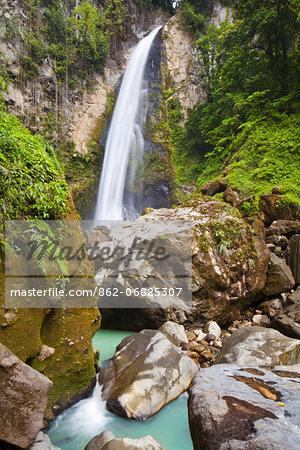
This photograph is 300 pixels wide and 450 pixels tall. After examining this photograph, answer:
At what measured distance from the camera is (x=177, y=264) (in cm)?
530

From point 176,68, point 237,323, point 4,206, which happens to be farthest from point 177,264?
point 176,68

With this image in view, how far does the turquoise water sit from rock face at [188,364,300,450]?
1232mm

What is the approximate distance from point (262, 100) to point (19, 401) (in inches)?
512

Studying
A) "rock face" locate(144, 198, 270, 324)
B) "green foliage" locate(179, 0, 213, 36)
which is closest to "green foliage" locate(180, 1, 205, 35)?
"green foliage" locate(179, 0, 213, 36)

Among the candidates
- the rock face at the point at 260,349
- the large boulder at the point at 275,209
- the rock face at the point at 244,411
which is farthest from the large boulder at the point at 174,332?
the large boulder at the point at 275,209

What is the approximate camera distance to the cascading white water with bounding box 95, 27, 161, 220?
634 inches

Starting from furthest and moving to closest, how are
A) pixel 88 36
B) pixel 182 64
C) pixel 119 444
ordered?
pixel 182 64
pixel 88 36
pixel 119 444

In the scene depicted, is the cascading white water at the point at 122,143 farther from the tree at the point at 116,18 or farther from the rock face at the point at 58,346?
the rock face at the point at 58,346

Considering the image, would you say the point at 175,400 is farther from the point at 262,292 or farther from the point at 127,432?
the point at 262,292

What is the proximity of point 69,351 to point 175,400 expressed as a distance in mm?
1571

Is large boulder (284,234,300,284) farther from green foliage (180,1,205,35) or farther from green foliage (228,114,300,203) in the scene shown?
green foliage (180,1,205,35)

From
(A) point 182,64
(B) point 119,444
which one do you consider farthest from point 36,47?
(B) point 119,444

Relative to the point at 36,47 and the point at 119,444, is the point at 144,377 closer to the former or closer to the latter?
the point at 119,444

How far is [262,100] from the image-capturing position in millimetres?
10805
